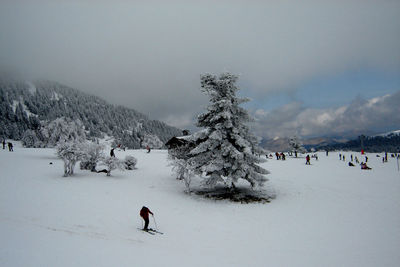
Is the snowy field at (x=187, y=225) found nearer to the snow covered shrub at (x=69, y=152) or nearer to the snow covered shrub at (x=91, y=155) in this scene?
the snow covered shrub at (x=69, y=152)

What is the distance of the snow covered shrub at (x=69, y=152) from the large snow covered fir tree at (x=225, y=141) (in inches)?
459

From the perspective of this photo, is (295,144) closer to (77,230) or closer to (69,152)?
(69,152)

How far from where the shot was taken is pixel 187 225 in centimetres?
1238

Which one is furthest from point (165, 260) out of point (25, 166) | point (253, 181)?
point (25, 166)

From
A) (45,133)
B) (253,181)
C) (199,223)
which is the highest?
(45,133)

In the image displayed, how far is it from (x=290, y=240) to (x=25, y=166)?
1147 inches

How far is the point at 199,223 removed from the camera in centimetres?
1277

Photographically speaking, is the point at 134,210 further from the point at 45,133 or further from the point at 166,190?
the point at 45,133

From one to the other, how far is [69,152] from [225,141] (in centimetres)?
1527

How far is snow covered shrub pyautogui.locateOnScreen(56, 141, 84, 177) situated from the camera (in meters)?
19.9

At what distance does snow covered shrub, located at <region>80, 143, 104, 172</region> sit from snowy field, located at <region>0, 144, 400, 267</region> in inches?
117

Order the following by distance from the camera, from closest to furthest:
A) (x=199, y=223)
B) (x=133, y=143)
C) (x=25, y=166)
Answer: (x=199, y=223), (x=25, y=166), (x=133, y=143)

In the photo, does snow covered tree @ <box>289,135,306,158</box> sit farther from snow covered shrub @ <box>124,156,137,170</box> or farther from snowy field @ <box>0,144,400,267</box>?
snow covered shrub @ <box>124,156,137,170</box>

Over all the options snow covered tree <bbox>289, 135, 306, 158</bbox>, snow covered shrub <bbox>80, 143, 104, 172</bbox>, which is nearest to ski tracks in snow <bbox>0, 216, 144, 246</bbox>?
snow covered shrub <bbox>80, 143, 104, 172</bbox>
